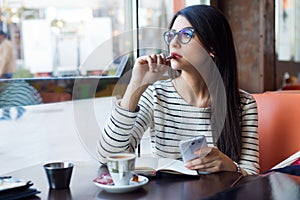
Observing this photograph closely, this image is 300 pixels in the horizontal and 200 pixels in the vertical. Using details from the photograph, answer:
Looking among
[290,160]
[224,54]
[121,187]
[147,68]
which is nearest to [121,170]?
[121,187]

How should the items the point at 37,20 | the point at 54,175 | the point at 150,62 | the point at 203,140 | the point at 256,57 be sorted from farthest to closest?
the point at 256,57
the point at 37,20
the point at 150,62
the point at 203,140
the point at 54,175

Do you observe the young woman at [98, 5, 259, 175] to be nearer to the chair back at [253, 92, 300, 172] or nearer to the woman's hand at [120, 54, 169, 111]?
the woman's hand at [120, 54, 169, 111]

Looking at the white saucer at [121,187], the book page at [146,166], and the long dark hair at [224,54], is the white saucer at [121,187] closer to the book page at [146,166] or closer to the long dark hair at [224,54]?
the book page at [146,166]

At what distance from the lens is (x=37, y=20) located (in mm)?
2145

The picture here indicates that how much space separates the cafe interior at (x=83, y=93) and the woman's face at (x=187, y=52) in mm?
74

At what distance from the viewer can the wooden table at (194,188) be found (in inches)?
38.3

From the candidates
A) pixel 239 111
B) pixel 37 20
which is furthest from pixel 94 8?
pixel 239 111

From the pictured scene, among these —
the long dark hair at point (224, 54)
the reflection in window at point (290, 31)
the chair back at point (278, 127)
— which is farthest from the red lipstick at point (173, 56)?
the reflection in window at point (290, 31)

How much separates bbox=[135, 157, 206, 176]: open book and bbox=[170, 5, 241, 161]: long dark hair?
311 millimetres

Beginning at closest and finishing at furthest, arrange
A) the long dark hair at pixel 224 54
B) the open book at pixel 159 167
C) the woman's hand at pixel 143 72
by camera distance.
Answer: the open book at pixel 159 167, the woman's hand at pixel 143 72, the long dark hair at pixel 224 54

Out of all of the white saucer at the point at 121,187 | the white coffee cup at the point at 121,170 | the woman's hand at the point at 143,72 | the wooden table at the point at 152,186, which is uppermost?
the woman's hand at the point at 143,72

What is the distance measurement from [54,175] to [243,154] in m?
0.73

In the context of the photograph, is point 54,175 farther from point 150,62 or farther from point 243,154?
point 243,154

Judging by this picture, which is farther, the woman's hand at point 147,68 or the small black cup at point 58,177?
the woman's hand at point 147,68
